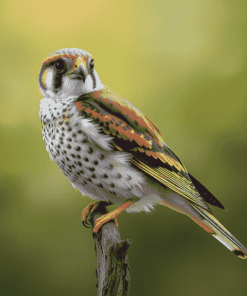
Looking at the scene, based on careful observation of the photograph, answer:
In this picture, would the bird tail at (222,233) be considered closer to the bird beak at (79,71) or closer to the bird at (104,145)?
the bird at (104,145)

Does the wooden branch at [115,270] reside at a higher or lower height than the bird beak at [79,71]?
lower

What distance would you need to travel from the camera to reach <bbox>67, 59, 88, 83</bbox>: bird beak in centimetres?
104

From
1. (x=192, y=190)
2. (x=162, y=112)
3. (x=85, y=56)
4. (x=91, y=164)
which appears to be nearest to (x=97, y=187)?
(x=91, y=164)

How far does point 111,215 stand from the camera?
3.59ft

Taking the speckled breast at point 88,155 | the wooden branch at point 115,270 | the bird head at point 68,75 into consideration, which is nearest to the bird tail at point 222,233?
the speckled breast at point 88,155

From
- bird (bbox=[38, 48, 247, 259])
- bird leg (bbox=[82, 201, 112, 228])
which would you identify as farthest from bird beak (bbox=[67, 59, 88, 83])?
bird leg (bbox=[82, 201, 112, 228])

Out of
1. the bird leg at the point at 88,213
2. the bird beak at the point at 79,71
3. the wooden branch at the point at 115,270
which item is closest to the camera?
the wooden branch at the point at 115,270

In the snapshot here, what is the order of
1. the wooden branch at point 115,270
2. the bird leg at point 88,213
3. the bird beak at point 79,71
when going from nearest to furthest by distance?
the wooden branch at point 115,270, the bird beak at point 79,71, the bird leg at point 88,213

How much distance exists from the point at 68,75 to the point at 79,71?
0.16 feet

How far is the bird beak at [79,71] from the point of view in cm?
104

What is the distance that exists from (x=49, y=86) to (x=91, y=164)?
0.33 metres

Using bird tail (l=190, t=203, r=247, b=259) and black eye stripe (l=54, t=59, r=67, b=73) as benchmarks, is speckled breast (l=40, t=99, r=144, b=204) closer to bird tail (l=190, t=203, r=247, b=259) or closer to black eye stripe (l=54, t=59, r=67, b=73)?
black eye stripe (l=54, t=59, r=67, b=73)

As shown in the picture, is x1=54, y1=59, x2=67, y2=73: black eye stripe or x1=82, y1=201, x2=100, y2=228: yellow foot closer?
x1=54, y1=59, x2=67, y2=73: black eye stripe

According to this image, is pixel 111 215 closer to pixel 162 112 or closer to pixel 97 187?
pixel 97 187
